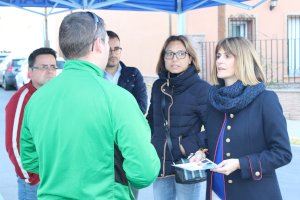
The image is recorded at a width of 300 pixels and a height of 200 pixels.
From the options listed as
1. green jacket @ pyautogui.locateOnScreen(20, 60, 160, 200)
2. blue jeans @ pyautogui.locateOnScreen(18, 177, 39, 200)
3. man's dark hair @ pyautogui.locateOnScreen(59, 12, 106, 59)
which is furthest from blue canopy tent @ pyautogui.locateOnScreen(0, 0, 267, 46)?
green jacket @ pyautogui.locateOnScreen(20, 60, 160, 200)

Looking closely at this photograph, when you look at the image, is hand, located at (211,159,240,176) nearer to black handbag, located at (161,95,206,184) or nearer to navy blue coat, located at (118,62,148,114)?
black handbag, located at (161,95,206,184)

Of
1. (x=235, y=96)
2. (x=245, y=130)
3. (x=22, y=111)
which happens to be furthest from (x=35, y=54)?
(x=245, y=130)

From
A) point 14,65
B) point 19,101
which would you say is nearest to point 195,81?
point 19,101

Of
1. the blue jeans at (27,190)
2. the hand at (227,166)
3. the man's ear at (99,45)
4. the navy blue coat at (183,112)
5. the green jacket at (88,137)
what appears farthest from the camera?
the navy blue coat at (183,112)

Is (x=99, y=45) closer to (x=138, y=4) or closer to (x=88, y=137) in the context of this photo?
(x=88, y=137)

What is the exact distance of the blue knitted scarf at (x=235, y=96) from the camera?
9.88ft

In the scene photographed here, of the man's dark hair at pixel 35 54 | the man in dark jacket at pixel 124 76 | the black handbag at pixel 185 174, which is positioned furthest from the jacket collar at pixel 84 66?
the man in dark jacket at pixel 124 76

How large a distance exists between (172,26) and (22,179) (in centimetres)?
1410

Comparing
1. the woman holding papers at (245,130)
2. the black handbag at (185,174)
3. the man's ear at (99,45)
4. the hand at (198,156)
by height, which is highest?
the man's ear at (99,45)

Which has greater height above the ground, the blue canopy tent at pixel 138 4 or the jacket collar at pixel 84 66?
the blue canopy tent at pixel 138 4

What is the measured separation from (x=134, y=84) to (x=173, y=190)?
1045 millimetres

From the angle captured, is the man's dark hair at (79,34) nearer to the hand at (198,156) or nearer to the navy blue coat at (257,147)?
the navy blue coat at (257,147)

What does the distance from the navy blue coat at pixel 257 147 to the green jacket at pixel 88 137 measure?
3.04 ft

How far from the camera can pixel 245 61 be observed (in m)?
3.07
